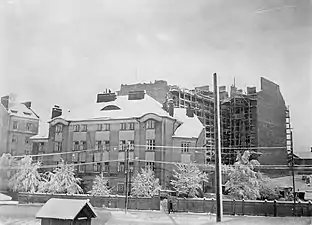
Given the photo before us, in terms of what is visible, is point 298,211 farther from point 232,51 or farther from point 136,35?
point 136,35

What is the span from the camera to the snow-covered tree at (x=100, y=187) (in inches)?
107

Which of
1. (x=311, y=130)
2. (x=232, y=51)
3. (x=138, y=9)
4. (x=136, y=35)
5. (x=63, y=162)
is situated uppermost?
(x=138, y=9)

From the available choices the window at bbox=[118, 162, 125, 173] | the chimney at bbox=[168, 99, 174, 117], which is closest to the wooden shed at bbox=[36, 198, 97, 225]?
the window at bbox=[118, 162, 125, 173]

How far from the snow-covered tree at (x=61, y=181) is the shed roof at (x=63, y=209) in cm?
8

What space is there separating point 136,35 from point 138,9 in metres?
0.18

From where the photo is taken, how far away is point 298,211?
2342 mm

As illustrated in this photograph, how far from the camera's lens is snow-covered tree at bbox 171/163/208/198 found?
256 cm

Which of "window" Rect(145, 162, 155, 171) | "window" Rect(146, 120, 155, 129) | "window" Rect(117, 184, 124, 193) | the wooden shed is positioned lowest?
the wooden shed

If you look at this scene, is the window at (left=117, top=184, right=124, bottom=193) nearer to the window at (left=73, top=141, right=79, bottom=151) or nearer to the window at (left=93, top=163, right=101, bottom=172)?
the window at (left=93, top=163, right=101, bottom=172)

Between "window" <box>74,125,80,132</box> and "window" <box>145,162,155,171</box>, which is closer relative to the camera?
"window" <box>145,162,155,171</box>

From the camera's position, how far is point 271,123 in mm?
2453

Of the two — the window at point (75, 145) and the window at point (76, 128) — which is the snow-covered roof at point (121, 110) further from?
the window at point (75, 145)

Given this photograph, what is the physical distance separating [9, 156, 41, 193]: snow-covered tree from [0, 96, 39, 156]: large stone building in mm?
73

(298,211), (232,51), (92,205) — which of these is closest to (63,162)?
(92,205)
